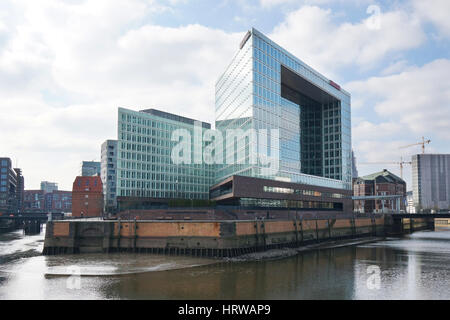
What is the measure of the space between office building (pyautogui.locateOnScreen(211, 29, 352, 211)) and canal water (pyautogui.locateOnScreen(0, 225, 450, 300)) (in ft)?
124

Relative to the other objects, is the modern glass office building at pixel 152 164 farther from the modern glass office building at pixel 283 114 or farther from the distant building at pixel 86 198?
the distant building at pixel 86 198

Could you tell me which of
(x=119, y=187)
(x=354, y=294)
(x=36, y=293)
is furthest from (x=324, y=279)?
(x=119, y=187)

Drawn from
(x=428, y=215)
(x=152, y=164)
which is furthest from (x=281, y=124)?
(x=428, y=215)

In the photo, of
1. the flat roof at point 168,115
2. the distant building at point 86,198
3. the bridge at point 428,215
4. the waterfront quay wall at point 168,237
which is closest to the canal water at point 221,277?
the waterfront quay wall at point 168,237

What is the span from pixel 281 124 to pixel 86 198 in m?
89.4

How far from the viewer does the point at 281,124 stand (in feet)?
383

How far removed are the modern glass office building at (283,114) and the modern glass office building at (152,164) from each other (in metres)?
10.9

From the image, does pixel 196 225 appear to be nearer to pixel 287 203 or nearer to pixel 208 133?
pixel 287 203

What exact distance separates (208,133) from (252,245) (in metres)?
83.2

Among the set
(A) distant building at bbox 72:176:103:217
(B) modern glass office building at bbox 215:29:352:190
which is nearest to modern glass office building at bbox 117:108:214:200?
(B) modern glass office building at bbox 215:29:352:190

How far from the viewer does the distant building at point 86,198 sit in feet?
527

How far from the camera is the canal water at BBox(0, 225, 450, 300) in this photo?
40.0 meters

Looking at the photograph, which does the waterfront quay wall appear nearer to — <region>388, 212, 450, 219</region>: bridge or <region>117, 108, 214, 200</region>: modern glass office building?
<region>117, 108, 214, 200</region>: modern glass office building

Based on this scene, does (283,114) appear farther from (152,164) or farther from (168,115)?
(168,115)
